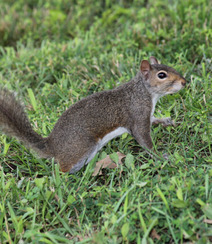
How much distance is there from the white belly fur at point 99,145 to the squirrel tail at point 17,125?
0.25 meters

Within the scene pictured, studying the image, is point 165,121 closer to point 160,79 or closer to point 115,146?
point 160,79

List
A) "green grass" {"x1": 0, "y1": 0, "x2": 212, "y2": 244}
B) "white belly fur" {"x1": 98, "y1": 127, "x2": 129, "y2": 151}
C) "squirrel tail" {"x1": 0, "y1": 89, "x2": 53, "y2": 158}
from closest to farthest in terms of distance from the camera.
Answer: "green grass" {"x1": 0, "y1": 0, "x2": 212, "y2": 244} → "squirrel tail" {"x1": 0, "y1": 89, "x2": 53, "y2": 158} → "white belly fur" {"x1": 98, "y1": 127, "x2": 129, "y2": 151}

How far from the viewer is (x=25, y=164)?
2875 mm

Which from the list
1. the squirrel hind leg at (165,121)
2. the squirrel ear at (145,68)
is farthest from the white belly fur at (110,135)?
the squirrel ear at (145,68)

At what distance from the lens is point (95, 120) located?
112 inches

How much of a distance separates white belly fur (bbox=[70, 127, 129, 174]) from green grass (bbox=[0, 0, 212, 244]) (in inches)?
2.8

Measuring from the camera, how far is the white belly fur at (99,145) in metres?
2.80

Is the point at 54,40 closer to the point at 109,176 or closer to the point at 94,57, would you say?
the point at 94,57

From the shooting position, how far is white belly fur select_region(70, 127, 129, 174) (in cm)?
280

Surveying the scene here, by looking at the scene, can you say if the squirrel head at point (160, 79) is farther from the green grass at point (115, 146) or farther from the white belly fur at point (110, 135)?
the white belly fur at point (110, 135)

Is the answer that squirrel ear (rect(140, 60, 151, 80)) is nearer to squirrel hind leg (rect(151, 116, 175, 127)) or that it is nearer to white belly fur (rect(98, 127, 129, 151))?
squirrel hind leg (rect(151, 116, 175, 127))

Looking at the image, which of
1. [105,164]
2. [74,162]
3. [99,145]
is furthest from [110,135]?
[74,162]

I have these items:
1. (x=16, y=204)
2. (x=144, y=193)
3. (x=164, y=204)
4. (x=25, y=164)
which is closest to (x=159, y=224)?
(x=164, y=204)

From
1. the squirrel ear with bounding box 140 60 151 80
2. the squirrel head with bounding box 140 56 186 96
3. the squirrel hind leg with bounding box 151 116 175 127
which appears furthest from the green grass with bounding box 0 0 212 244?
the squirrel ear with bounding box 140 60 151 80
